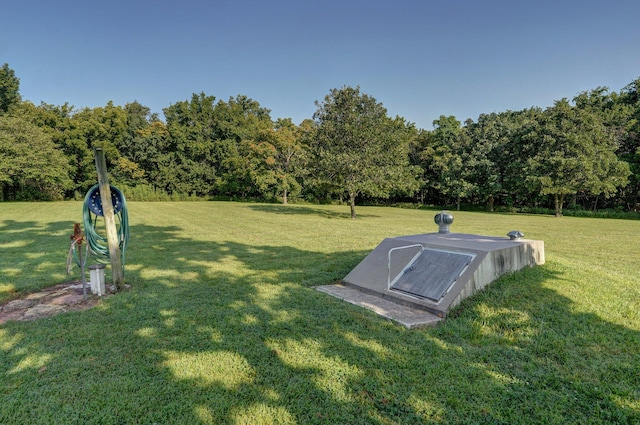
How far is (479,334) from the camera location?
10.7 feet

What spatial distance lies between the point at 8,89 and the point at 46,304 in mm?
49011

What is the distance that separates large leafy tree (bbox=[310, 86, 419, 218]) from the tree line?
53mm

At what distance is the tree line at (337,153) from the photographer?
17250mm

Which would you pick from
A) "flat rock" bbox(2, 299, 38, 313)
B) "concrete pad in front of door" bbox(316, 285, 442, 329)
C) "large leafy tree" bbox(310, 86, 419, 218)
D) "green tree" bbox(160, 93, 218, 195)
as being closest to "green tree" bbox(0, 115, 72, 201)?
"green tree" bbox(160, 93, 218, 195)

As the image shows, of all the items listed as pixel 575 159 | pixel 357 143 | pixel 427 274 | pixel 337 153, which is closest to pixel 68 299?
pixel 427 274

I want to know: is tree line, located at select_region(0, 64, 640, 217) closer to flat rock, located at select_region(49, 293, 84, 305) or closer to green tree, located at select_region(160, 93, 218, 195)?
green tree, located at select_region(160, 93, 218, 195)

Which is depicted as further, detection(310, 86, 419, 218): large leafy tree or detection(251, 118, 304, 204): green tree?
detection(251, 118, 304, 204): green tree

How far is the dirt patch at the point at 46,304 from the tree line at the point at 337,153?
12414mm

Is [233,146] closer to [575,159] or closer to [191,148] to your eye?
[191,148]

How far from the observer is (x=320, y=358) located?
2.86m

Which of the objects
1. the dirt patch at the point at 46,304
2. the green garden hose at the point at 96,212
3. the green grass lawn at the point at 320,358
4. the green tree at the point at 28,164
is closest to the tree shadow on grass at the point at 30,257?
the green grass lawn at the point at 320,358

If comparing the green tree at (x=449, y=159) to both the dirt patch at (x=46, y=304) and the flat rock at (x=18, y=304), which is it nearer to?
the dirt patch at (x=46, y=304)

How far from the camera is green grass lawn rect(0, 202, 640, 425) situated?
2.21 metres

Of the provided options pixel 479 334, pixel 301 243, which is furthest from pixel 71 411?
pixel 301 243
